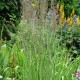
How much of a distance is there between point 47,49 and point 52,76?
329mm

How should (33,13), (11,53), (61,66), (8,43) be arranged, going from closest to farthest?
(33,13), (61,66), (11,53), (8,43)

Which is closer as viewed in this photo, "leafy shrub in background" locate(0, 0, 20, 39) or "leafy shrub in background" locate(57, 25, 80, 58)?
"leafy shrub in background" locate(57, 25, 80, 58)

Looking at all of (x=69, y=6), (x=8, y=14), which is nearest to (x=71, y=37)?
(x=8, y=14)

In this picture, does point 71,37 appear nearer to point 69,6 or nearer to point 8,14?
point 8,14

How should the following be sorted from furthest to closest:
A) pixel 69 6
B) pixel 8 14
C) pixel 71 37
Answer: pixel 69 6 < pixel 8 14 < pixel 71 37

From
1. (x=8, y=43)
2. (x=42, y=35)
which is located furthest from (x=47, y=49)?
(x=8, y=43)

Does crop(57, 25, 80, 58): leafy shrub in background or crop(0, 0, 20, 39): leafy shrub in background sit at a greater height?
crop(0, 0, 20, 39): leafy shrub in background

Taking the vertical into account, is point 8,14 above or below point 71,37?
above

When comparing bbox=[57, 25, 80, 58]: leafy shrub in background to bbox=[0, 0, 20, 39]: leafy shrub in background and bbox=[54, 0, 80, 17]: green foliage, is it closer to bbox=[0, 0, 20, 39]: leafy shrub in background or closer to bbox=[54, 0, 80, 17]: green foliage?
bbox=[0, 0, 20, 39]: leafy shrub in background

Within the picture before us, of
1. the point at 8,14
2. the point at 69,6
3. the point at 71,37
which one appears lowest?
the point at 71,37

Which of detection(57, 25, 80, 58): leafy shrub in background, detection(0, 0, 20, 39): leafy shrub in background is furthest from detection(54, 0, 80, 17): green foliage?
detection(57, 25, 80, 58): leafy shrub in background

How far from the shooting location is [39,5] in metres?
3.60

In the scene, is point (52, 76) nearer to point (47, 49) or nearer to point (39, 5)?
point (47, 49)

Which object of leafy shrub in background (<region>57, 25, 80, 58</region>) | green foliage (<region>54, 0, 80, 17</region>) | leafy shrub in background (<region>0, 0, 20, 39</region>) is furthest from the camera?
green foliage (<region>54, 0, 80, 17</region>)
